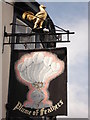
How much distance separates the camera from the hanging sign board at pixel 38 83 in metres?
8.91

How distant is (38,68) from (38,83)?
0.54 m

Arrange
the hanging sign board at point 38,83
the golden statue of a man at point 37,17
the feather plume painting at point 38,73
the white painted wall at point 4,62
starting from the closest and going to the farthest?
1. the hanging sign board at point 38,83
2. the feather plume painting at point 38,73
3. the white painted wall at point 4,62
4. the golden statue of a man at point 37,17

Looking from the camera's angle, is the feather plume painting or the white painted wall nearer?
the feather plume painting

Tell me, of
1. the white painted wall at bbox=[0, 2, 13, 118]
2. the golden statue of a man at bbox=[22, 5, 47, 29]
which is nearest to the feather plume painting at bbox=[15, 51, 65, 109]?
the white painted wall at bbox=[0, 2, 13, 118]

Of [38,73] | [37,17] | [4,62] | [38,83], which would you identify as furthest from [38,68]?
[37,17]

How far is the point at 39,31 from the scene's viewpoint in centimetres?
1123

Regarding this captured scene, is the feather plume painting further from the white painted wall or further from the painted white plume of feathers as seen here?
the white painted wall

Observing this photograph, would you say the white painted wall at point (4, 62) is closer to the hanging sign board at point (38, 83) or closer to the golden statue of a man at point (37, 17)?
the golden statue of a man at point (37, 17)

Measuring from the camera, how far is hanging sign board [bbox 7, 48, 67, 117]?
8906 millimetres

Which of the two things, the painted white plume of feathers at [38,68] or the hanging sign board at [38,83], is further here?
the painted white plume of feathers at [38,68]

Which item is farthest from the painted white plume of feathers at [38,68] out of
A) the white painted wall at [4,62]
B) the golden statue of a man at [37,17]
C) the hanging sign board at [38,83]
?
the golden statue of a man at [37,17]

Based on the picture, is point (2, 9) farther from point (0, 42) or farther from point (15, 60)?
point (15, 60)

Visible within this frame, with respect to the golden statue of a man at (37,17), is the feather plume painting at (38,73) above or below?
below

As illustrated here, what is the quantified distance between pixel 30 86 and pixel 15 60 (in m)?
1.04
